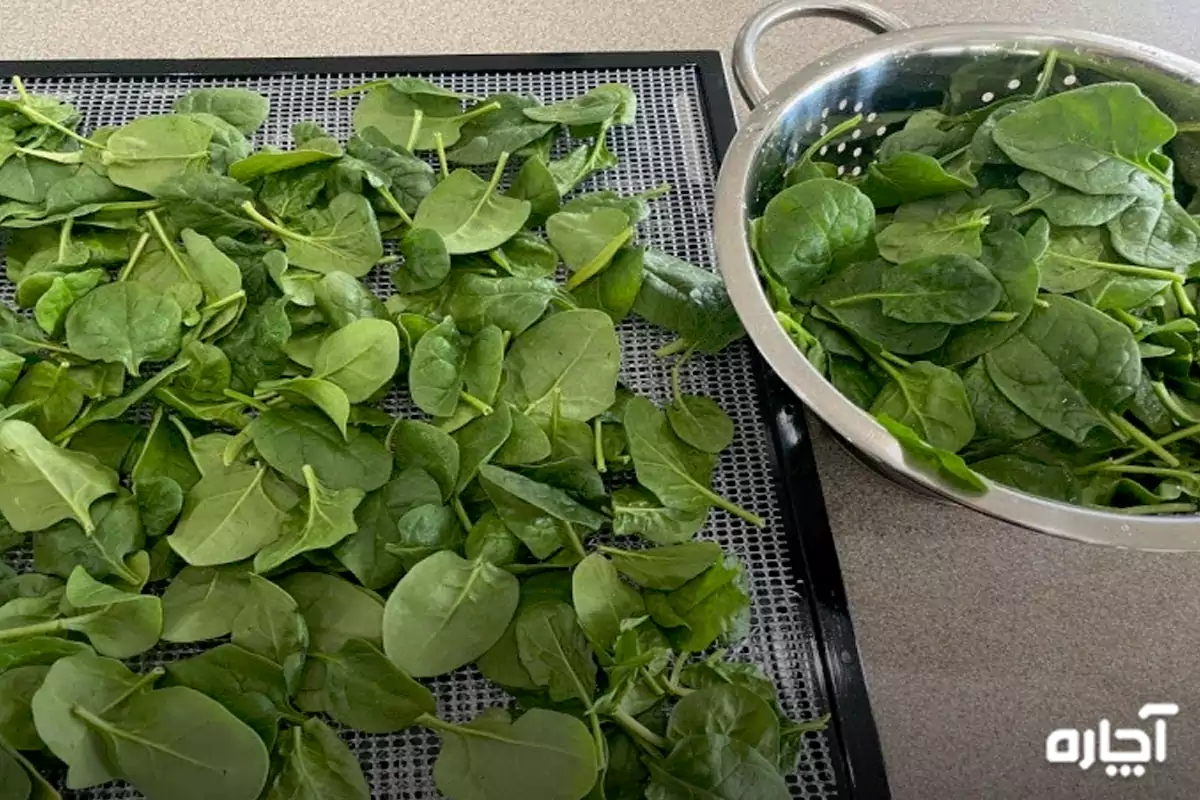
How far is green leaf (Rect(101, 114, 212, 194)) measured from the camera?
1.87 ft

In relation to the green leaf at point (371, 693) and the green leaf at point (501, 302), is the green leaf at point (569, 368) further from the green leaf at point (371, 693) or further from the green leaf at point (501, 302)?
the green leaf at point (371, 693)

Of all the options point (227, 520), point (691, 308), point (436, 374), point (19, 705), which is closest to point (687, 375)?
point (691, 308)

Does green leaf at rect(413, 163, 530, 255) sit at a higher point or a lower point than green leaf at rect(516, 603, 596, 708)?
higher

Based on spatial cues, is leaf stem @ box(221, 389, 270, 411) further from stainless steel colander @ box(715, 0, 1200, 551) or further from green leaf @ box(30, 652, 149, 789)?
stainless steel colander @ box(715, 0, 1200, 551)

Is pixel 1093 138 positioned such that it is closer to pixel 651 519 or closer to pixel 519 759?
pixel 651 519

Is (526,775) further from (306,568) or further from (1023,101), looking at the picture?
(1023,101)

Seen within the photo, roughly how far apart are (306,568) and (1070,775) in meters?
0.39

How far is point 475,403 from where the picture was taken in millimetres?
503

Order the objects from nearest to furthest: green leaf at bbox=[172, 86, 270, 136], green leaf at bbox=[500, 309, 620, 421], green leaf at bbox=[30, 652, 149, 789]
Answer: green leaf at bbox=[30, 652, 149, 789] → green leaf at bbox=[500, 309, 620, 421] → green leaf at bbox=[172, 86, 270, 136]

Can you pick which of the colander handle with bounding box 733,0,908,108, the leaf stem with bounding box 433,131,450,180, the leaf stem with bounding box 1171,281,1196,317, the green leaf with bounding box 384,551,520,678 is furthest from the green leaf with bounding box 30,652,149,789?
the leaf stem with bounding box 1171,281,1196,317

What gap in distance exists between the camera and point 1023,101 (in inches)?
22.2

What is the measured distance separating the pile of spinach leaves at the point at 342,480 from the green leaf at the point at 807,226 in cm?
5

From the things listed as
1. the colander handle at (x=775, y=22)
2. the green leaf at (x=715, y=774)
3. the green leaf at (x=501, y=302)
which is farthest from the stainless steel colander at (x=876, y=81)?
the green leaf at (x=715, y=774)

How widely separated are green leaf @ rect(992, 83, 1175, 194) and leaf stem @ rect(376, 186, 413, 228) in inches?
12.6
